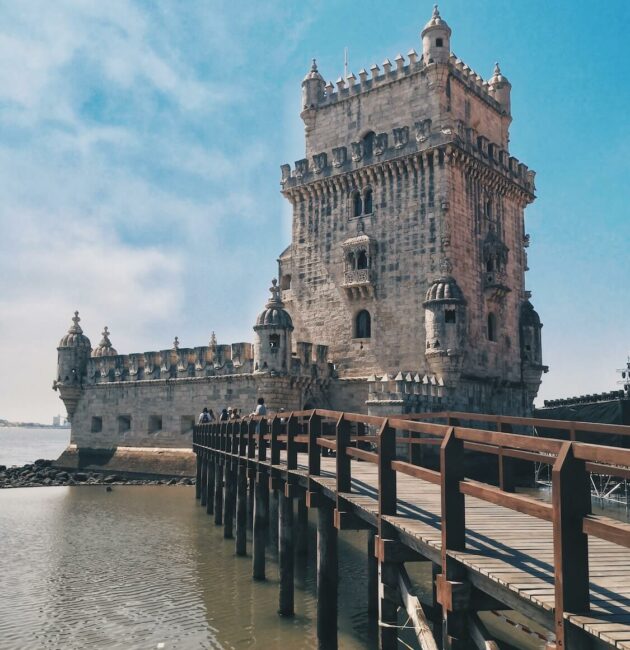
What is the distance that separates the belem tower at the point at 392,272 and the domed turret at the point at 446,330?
6cm

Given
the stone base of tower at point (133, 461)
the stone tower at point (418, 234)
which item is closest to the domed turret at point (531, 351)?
the stone tower at point (418, 234)

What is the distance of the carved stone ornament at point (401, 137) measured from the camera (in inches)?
1207

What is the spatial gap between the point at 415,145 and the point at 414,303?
702cm

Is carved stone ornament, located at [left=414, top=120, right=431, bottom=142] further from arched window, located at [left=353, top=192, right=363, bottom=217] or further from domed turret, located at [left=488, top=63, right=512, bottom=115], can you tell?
domed turret, located at [left=488, top=63, right=512, bottom=115]

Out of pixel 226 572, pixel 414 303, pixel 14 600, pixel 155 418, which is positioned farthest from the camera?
pixel 155 418

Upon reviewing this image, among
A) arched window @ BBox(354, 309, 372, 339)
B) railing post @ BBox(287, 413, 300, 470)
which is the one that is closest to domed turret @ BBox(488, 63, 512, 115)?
arched window @ BBox(354, 309, 372, 339)

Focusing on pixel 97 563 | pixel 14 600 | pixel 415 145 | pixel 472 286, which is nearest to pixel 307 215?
pixel 415 145

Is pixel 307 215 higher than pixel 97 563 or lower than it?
higher

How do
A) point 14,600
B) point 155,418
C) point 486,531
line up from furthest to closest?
point 155,418, point 14,600, point 486,531

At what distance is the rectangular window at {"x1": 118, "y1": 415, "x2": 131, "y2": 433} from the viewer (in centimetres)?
3844

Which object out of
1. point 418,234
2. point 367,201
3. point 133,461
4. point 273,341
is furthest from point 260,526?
point 133,461

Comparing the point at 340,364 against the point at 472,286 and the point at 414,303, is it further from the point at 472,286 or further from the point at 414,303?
the point at 472,286

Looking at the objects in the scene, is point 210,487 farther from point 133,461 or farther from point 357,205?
point 357,205

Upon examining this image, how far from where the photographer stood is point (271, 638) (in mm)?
11438
